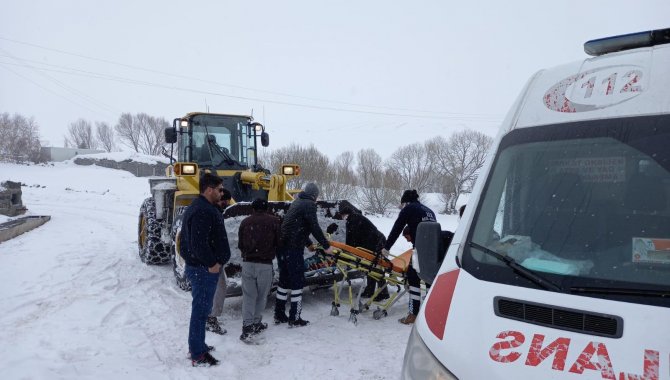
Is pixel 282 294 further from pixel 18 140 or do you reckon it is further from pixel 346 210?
pixel 18 140

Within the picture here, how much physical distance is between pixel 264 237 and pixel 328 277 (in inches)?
61.5

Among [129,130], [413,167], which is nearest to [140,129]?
[129,130]

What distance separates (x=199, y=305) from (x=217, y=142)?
4705 mm

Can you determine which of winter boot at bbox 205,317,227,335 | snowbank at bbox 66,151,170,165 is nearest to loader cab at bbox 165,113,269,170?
winter boot at bbox 205,317,227,335

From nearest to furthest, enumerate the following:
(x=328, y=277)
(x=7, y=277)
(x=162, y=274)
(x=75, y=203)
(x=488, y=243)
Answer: (x=488, y=243) → (x=328, y=277) → (x=7, y=277) → (x=162, y=274) → (x=75, y=203)

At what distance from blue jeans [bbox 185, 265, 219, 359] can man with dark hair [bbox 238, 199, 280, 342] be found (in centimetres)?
75

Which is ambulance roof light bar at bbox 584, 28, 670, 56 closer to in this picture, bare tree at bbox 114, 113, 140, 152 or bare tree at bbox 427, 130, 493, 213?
bare tree at bbox 427, 130, 493, 213

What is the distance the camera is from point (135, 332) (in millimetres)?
5047

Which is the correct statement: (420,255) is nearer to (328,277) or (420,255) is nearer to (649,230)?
(649,230)

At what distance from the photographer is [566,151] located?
2.14m

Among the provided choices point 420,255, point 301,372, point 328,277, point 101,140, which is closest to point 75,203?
point 328,277

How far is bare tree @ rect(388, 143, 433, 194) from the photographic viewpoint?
96.0ft

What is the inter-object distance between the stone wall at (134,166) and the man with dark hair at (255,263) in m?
46.7

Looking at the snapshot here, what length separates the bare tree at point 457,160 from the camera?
100ft
